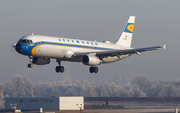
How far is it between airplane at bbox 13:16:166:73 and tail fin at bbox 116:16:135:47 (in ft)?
23.8

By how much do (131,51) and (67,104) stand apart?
44.3 meters

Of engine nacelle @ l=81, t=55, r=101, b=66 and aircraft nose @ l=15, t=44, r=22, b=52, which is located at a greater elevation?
aircraft nose @ l=15, t=44, r=22, b=52

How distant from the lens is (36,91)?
199 metres

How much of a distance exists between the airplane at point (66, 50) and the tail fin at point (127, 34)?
7265 mm

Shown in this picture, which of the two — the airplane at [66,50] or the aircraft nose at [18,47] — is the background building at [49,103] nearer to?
the airplane at [66,50]

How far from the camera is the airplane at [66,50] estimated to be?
63.7 m

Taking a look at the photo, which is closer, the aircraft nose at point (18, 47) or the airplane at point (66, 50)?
the aircraft nose at point (18, 47)

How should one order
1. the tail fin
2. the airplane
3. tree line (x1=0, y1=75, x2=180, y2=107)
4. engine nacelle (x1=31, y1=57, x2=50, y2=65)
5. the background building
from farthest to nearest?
1. tree line (x1=0, y1=75, x2=180, y2=107)
2. the background building
3. the tail fin
4. engine nacelle (x1=31, y1=57, x2=50, y2=65)
5. the airplane

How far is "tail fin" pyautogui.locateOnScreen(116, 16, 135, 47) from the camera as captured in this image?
89562 mm

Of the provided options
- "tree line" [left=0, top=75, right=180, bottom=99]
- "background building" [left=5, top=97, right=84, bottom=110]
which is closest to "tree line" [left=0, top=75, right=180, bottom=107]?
"tree line" [left=0, top=75, right=180, bottom=99]

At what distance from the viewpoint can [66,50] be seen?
68.3m

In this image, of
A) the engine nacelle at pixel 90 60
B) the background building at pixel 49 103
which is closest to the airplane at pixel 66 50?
the engine nacelle at pixel 90 60

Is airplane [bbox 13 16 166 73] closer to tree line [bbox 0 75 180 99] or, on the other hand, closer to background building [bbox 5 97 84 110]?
background building [bbox 5 97 84 110]

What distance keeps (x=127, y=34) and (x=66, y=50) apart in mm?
Result: 28669
